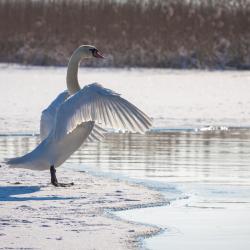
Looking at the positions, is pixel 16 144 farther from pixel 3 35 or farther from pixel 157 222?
pixel 3 35

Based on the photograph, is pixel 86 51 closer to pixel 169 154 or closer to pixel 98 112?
pixel 98 112

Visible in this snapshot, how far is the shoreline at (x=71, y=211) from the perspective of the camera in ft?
17.0

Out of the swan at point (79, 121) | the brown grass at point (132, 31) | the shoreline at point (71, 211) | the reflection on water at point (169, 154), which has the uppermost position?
the brown grass at point (132, 31)

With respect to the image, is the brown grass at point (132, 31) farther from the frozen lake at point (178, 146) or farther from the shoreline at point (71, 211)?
the shoreline at point (71, 211)

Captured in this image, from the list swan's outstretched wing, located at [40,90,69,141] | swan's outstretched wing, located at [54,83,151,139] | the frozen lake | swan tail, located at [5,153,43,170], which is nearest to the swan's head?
swan's outstretched wing, located at [40,90,69,141]

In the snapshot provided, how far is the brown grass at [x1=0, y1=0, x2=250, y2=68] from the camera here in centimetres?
2383

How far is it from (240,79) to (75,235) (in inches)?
615

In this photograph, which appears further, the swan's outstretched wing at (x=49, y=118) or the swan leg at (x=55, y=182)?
the swan's outstretched wing at (x=49, y=118)

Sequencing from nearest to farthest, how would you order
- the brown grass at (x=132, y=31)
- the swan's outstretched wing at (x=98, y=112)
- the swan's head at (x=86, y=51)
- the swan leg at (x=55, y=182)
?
1. the swan's outstretched wing at (x=98, y=112)
2. the swan leg at (x=55, y=182)
3. the swan's head at (x=86, y=51)
4. the brown grass at (x=132, y=31)

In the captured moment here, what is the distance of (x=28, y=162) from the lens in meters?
7.54

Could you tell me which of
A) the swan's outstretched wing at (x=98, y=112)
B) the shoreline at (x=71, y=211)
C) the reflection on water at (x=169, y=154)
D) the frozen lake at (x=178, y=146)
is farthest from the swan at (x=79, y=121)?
the reflection on water at (x=169, y=154)

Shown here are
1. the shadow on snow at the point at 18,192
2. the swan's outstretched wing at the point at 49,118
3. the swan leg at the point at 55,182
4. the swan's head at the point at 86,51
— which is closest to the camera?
the shadow on snow at the point at 18,192

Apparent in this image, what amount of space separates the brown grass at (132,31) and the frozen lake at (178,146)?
2.25m

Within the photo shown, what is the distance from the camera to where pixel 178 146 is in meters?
10.3
